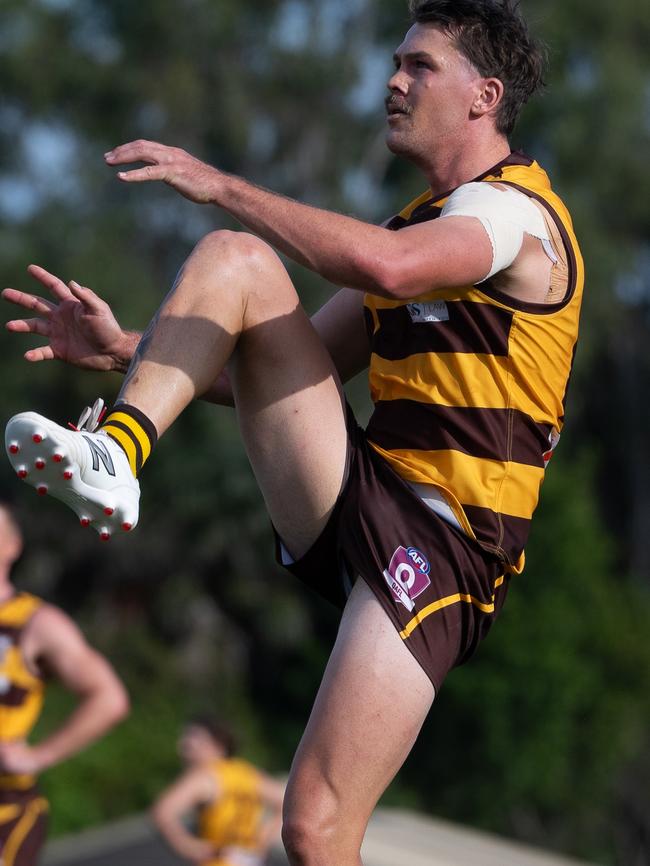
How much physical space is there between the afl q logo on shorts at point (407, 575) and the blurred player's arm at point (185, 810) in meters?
4.85

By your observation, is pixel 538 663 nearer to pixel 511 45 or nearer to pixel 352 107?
pixel 352 107

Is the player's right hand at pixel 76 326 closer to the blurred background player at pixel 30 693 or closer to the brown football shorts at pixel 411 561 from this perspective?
the brown football shorts at pixel 411 561

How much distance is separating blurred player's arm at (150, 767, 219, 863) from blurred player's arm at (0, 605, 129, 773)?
175 cm

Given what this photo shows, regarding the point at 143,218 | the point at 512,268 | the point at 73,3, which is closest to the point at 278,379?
the point at 512,268

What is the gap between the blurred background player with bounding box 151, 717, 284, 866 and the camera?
25.9 feet

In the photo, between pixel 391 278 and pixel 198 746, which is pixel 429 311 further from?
pixel 198 746

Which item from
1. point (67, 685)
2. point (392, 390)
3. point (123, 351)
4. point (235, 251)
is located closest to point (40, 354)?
point (123, 351)

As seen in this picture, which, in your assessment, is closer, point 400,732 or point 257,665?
point 400,732

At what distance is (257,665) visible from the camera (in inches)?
875

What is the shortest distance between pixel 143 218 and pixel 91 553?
515cm

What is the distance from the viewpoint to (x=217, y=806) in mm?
8023

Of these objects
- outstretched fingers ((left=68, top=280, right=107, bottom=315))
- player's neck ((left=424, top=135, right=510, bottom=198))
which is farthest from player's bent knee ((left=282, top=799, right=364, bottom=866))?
player's neck ((left=424, top=135, right=510, bottom=198))

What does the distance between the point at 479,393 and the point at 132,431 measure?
33.6 inches

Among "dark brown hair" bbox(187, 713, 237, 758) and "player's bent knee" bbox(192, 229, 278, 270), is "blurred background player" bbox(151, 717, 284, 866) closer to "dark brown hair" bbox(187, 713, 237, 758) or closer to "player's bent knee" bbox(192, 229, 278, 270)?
"dark brown hair" bbox(187, 713, 237, 758)
